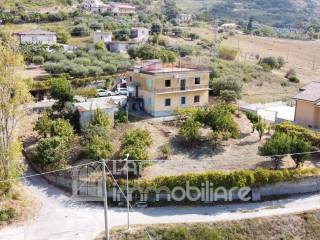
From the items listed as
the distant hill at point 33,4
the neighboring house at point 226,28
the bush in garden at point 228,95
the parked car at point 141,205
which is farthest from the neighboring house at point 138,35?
the parked car at point 141,205

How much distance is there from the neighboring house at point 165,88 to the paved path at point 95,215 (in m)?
15.3

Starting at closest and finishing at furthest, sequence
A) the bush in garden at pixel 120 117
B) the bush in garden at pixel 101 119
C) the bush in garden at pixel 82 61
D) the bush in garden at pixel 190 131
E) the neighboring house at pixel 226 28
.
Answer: the bush in garden at pixel 190 131
the bush in garden at pixel 101 119
the bush in garden at pixel 120 117
the bush in garden at pixel 82 61
the neighboring house at pixel 226 28

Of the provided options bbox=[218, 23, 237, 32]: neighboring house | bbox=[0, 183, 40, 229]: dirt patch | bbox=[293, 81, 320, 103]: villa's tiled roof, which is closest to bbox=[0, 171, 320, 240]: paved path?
bbox=[0, 183, 40, 229]: dirt patch

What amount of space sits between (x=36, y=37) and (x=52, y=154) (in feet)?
162

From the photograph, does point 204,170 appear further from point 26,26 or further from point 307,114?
point 26,26

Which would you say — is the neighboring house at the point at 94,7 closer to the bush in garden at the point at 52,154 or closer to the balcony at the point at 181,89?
the balcony at the point at 181,89

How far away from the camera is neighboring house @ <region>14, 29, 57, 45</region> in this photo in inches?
2881

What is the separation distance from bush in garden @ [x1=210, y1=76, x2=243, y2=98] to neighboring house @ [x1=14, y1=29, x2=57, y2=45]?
127ft

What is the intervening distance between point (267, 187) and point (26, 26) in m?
78.0

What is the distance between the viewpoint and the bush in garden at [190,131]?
Answer: 1329 inches

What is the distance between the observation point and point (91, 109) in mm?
36031

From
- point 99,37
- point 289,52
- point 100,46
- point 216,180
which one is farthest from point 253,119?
point 289,52

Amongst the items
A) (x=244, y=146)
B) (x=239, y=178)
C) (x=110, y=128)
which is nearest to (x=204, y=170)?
(x=239, y=178)

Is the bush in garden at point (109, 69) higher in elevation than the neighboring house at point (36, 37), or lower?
lower
